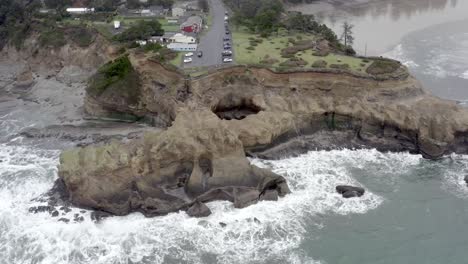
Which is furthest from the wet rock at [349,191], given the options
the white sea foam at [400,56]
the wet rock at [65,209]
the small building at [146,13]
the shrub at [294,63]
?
the small building at [146,13]

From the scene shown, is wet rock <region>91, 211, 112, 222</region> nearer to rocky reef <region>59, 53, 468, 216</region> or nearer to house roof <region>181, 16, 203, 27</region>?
rocky reef <region>59, 53, 468, 216</region>

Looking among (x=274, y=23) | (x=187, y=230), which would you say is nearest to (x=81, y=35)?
(x=274, y=23)

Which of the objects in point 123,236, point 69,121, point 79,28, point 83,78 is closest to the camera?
point 123,236

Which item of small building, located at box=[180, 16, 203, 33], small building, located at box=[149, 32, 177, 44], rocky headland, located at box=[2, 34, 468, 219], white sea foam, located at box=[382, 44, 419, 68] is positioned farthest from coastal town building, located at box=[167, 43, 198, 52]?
white sea foam, located at box=[382, 44, 419, 68]

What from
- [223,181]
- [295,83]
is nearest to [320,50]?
[295,83]

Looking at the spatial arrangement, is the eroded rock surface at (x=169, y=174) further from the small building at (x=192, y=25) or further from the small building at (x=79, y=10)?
the small building at (x=79, y=10)

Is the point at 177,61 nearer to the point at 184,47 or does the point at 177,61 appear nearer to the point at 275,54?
the point at 184,47

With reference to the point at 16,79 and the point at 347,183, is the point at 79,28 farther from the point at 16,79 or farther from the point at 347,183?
the point at 347,183
